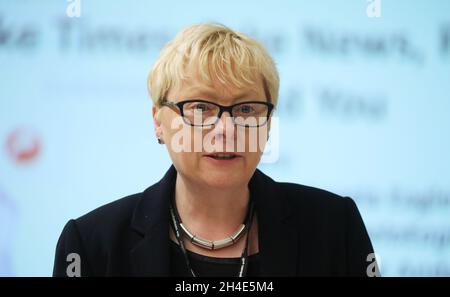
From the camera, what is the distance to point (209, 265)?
3.58ft

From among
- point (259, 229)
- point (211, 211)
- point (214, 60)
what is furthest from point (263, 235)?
point (214, 60)

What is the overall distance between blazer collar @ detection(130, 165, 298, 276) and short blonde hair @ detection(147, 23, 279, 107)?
0.21 metres

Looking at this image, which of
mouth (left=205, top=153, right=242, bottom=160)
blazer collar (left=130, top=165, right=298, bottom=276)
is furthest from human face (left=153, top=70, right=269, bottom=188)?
blazer collar (left=130, top=165, right=298, bottom=276)

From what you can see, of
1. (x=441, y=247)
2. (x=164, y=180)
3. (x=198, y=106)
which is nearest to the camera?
(x=198, y=106)

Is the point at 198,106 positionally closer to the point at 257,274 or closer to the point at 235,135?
the point at 235,135

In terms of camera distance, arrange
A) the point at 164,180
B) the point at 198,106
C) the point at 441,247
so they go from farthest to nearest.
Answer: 1. the point at 441,247
2. the point at 164,180
3. the point at 198,106

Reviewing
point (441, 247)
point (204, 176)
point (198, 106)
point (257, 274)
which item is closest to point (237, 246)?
point (257, 274)

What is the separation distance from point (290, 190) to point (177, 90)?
37 centimetres

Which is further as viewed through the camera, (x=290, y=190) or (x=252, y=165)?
(x=290, y=190)

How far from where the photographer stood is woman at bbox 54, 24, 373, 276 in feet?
3.38

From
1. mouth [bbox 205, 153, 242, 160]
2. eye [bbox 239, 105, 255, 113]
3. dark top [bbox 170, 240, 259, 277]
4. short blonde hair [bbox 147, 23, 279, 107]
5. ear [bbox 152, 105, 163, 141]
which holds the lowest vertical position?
dark top [bbox 170, 240, 259, 277]

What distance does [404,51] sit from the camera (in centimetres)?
150

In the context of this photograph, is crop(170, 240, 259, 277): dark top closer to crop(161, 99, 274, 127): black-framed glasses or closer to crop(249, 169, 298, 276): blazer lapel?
crop(249, 169, 298, 276): blazer lapel

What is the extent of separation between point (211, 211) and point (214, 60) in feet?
1.05
